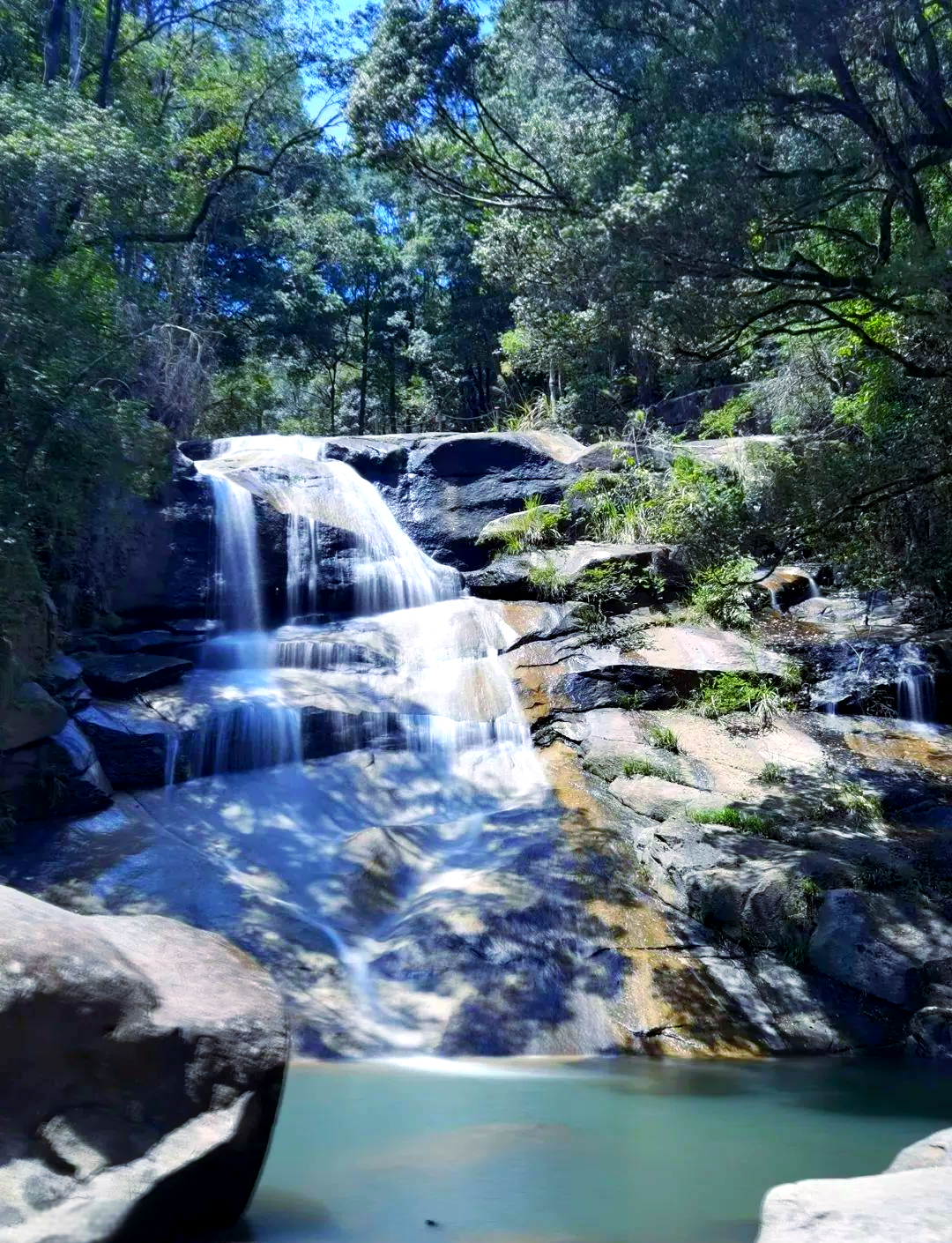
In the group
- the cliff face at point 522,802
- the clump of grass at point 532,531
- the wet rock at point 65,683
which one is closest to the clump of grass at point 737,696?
the cliff face at point 522,802

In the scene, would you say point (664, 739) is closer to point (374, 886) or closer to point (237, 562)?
point (374, 886)

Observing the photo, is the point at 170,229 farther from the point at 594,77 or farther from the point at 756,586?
the point at 756,586

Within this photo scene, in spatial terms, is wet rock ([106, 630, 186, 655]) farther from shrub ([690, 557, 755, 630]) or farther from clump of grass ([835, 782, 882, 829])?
clump of grass ([835, 782, 882, 829])

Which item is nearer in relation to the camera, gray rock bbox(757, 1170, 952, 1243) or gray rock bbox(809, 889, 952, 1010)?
gray rock bbox(757, 1170, 952, 1243)

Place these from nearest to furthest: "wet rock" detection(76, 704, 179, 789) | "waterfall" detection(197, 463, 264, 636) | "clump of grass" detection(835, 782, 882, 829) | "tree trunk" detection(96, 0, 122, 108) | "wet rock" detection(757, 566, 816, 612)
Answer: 1. "clump of grass" detection(835, 782, 882, 829)
2. "wet rock" detection(76, 704, 179, 789)
3. "waterfall" detection(197, 463, 264, 636)
4. "wet rock" detection(757, 566, 816, 612)
5. "tree trunk" detection(96, 0, 122, 108)

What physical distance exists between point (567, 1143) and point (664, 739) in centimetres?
682

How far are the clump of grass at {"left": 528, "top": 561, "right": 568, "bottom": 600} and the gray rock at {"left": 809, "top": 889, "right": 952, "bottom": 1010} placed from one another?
703 centimetres

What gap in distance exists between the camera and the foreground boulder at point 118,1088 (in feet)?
11.8

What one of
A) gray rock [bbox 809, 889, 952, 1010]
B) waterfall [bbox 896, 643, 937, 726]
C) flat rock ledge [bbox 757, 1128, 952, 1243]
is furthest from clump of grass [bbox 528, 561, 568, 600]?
flat rock ledge [bbox 757, 1128, 952, 1243]

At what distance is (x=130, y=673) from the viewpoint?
12.8m

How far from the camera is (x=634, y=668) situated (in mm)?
13430

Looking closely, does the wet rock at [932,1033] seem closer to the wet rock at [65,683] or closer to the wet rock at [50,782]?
the wet rock at [50,782]

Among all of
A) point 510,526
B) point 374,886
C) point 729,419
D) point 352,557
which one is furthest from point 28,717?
point 729,419

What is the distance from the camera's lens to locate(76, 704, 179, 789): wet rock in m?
11.5
